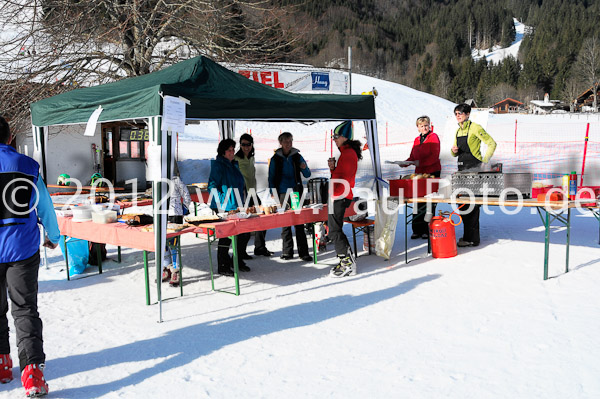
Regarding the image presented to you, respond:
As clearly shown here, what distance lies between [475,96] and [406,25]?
5102 centimetres

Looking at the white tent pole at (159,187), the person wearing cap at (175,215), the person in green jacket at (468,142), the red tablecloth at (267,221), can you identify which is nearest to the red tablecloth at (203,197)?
the person wearing cap at (175,215)

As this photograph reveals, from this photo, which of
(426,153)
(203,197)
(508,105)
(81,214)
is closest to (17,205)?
(81,214)

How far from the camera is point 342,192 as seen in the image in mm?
5812

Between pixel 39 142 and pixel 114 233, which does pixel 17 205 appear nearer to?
pixel 114 233

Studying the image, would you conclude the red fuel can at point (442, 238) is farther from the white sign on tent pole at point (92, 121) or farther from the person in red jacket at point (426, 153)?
the white sign on tent pole at point (92, 121)

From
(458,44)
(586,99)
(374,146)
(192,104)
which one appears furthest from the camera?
(458,44)

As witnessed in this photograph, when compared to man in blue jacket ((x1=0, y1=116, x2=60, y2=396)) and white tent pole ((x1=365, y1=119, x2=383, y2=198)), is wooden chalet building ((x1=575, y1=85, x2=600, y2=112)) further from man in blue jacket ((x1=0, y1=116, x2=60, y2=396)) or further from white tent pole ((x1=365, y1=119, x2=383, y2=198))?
man in blue jacket ((x1=0, y1=116, x2=60, y2=396))

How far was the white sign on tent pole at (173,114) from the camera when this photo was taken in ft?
14.9

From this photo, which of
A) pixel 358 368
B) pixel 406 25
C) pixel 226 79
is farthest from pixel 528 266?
pixel 406 25

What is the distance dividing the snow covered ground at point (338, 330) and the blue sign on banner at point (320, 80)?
407 cm

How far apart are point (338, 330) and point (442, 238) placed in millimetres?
2900

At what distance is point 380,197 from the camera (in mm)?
7188

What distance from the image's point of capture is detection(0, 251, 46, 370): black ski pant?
3.14 meters

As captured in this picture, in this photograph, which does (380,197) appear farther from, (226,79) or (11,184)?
(11,184)
